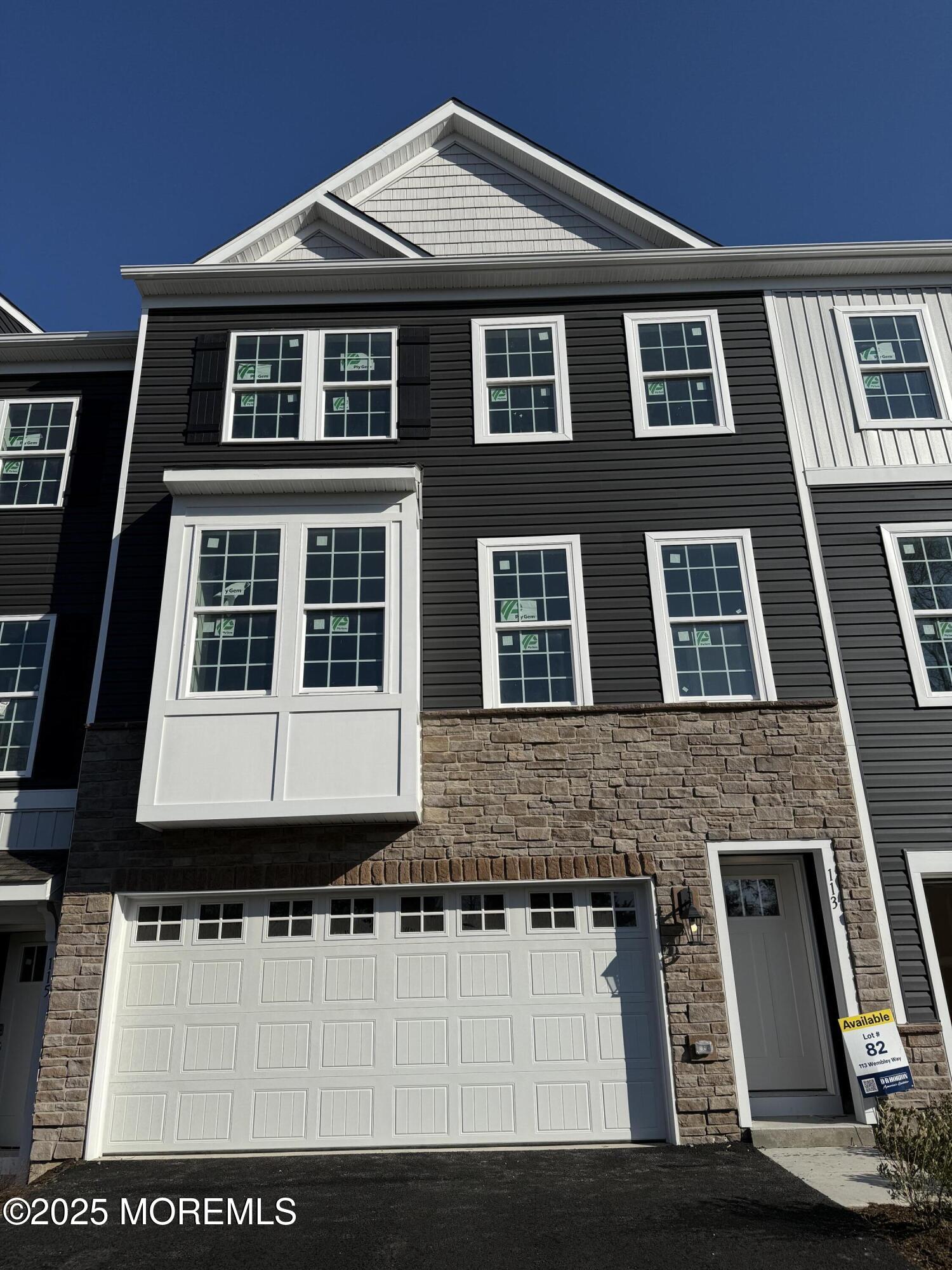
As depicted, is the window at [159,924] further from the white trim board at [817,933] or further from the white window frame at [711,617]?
the white window frame at [711,617]

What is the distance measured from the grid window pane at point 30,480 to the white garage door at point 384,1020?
493 cm

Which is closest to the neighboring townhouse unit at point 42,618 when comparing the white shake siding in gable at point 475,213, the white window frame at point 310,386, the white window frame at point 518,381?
the white window frame at point 310,386

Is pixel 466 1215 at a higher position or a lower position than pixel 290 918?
lower

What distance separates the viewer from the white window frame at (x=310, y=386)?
1036cm

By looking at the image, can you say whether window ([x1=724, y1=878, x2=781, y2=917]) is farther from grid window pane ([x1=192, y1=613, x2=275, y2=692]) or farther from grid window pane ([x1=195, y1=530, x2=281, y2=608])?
grid window pane ([x1=195, y1=530, x2=281, y2=608])

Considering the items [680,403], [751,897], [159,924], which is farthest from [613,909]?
[680,403]

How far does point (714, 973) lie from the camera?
323 inches

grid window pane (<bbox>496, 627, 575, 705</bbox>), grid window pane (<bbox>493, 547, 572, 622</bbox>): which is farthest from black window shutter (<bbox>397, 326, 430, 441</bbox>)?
grid window pane (<bbox>496, 627, 575, 705</bbox>)

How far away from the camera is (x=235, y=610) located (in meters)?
9.04

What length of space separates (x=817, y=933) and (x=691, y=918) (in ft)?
4.39

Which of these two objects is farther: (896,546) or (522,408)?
(522,408)

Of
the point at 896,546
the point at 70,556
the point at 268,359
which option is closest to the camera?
the point at 896,546

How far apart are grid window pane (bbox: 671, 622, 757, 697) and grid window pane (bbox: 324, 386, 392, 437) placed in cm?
403

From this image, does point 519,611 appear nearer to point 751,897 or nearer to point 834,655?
point 834,655
